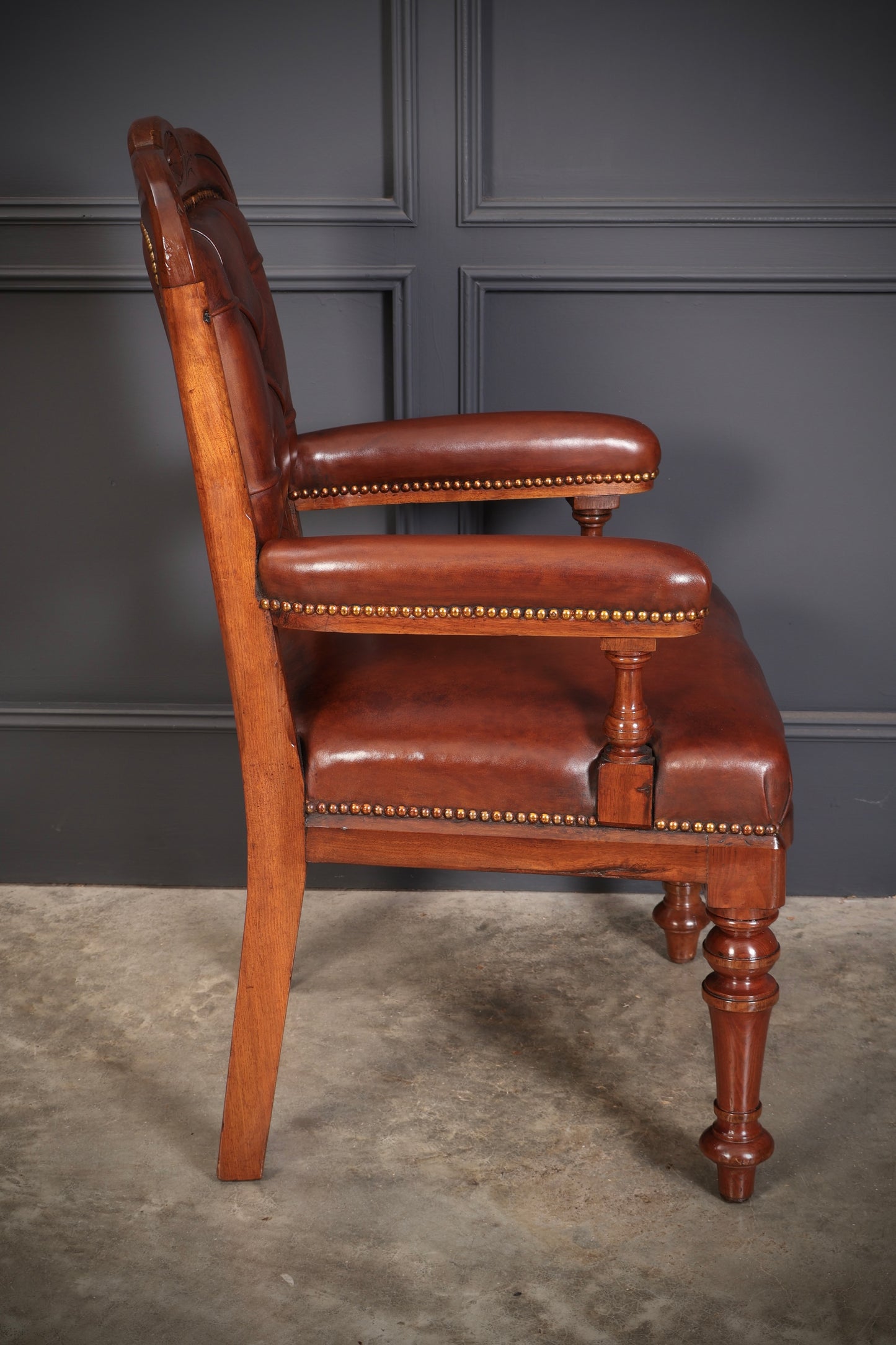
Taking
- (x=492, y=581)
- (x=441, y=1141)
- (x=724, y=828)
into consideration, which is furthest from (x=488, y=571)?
(x=441, y=1141)

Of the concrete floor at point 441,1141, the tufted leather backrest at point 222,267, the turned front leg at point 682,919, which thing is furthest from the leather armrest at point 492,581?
the turned front leg at point 682,919

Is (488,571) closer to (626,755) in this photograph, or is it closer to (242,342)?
(626,755)

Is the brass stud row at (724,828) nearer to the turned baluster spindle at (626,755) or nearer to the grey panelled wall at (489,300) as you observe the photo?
the turned baluster spindle at (626,755)

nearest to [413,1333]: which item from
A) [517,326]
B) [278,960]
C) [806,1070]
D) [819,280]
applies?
[278,960]

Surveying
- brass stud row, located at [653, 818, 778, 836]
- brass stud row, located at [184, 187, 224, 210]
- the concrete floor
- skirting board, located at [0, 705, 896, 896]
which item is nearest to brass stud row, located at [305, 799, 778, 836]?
brass stud row, located at [653, 818, 778, 836]

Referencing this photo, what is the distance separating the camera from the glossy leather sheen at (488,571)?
1015mm

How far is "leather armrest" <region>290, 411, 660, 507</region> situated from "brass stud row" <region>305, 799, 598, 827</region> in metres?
0.49

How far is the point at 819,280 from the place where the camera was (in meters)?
1.82

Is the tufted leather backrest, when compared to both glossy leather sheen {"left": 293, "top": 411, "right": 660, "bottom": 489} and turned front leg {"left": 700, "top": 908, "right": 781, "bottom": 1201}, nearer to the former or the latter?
glossy leather sheen {"left": 293, "top": 411, "right": 660, "bottom": 489}

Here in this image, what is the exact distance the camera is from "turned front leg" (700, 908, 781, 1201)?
1.19 m

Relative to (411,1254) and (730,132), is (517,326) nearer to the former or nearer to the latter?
(730,132)

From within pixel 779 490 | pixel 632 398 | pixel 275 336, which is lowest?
pixel 779 490

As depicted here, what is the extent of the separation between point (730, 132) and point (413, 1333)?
5.44 ft

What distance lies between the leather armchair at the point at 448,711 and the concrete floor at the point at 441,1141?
105 mm
